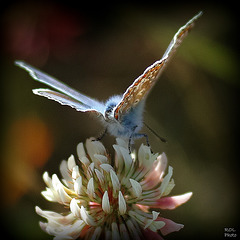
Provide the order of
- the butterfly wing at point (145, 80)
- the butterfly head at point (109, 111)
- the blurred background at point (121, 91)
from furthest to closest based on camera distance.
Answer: the blurred background at point (121, 91) < the butterfly head at point (109, 111) < the butterfly wing at point (145, 80)

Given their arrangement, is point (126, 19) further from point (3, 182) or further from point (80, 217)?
point (80, 217)

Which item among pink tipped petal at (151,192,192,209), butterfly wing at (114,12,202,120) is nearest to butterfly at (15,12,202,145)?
butterfly wing at (114,12,202,120)

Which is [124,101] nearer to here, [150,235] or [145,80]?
[145,80]

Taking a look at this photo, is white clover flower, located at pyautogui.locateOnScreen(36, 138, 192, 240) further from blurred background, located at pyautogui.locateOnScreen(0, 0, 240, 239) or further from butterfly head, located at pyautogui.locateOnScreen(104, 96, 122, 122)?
blurred background, located at pyautogui.locateOnScreen(0, 0, 240, 239)

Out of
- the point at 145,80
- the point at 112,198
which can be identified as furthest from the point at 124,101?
the point at 112,198

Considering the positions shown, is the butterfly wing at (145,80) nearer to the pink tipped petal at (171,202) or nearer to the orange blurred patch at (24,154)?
the pink tipped petal at (171,202)

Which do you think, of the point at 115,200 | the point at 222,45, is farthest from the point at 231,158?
the point at 115,200

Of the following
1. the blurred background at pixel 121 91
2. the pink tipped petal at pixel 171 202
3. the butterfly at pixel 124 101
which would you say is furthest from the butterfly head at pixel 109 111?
the blurred background at pixel 121 91
